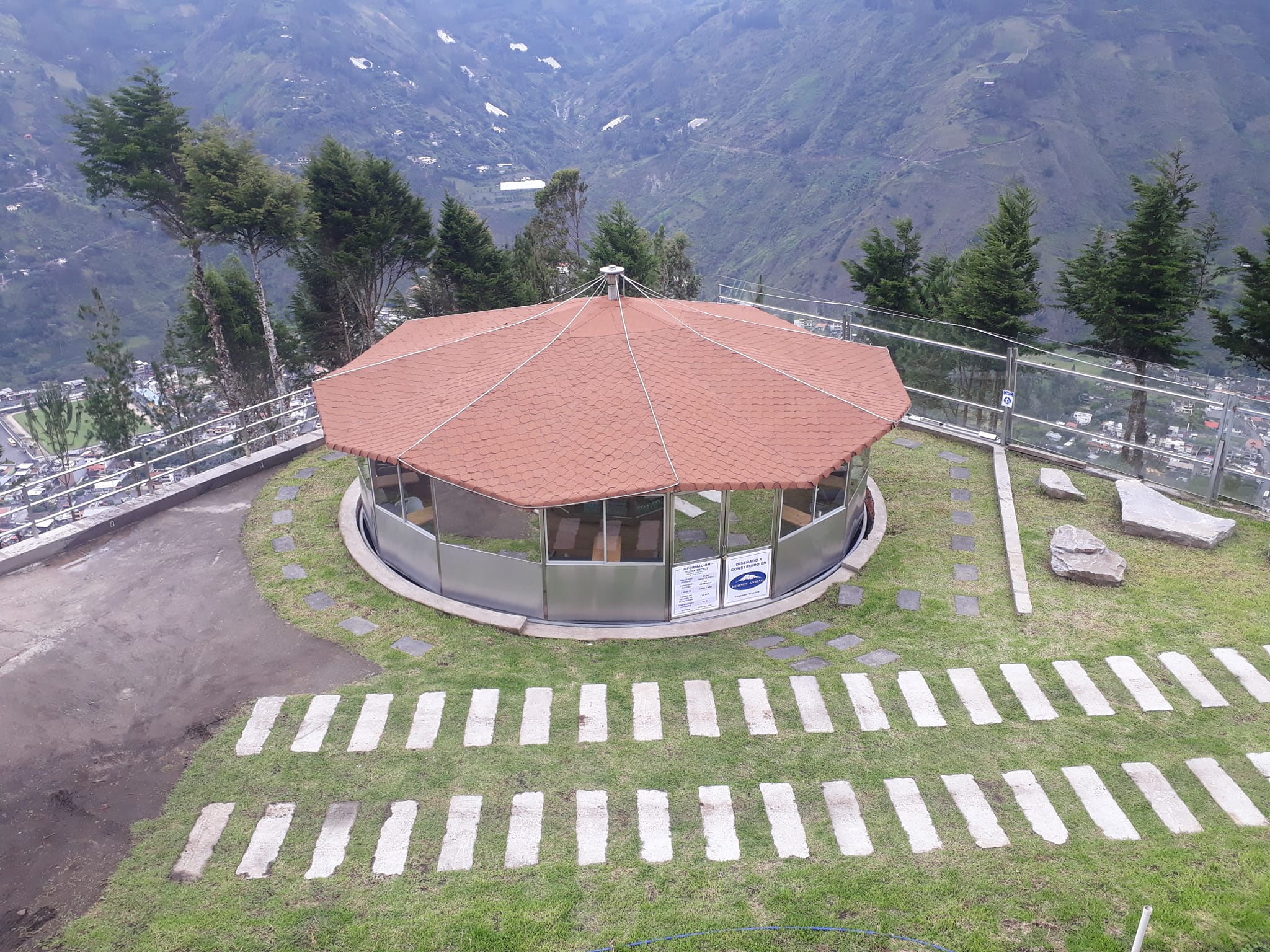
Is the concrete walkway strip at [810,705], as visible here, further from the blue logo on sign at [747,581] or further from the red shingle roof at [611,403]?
the red shingle roof at [611,403]

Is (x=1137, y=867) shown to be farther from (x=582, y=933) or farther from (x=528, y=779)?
(x=528, y=779)

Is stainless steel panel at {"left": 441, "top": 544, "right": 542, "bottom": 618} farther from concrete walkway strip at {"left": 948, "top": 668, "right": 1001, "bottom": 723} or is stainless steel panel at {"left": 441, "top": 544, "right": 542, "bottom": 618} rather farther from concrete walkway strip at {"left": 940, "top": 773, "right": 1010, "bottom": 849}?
concrete walkway strip at {"left": 940, "top": 773, "right": 1010, "bottom": 849}

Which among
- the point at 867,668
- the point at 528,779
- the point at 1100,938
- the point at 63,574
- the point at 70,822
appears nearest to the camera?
the point at 1100,938

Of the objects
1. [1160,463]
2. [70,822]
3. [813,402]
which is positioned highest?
[813,402]

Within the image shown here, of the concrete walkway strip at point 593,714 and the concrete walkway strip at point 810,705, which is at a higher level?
the concrete walkway strip at point 810,705

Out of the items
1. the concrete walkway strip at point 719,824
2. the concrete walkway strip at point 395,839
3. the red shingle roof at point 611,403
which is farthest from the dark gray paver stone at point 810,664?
the concrete walkway strip at point 395,839

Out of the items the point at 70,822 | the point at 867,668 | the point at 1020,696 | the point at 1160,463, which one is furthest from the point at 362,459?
the point at 1160,463
